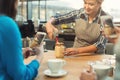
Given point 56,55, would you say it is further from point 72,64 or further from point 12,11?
point 12,11

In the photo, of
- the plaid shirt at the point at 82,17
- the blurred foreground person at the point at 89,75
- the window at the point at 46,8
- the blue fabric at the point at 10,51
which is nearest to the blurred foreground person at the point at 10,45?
the blue fabric at the point at 10,51

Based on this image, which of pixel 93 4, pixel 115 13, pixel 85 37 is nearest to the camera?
pixel 93 4

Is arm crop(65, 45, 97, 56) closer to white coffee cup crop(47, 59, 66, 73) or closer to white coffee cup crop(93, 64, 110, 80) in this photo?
white coffee cup crop(47, 59, 66, 73)

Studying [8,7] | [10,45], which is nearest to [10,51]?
[10,45]

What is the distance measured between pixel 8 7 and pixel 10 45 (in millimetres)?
205

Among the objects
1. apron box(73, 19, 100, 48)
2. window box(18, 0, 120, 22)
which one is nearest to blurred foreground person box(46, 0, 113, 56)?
apron box(73, 19, 100, 48)

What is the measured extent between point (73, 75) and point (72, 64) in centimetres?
29

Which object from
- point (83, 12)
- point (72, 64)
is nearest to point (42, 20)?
point (83, 12)

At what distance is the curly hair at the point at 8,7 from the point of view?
47.4 inches

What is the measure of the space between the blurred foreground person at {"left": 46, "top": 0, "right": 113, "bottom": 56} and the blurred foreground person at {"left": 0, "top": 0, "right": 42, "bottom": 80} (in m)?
A: 0.92

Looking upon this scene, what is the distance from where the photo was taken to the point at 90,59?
77.5 inches

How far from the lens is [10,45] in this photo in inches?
45.9

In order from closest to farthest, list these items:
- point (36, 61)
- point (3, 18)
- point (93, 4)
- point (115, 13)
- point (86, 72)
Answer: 1. point (3, 18)
2. point (86, 72)
3. point (36, 61)
4. point (93, 4)
5. point (115, 13)

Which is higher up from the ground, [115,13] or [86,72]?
[115,13]
